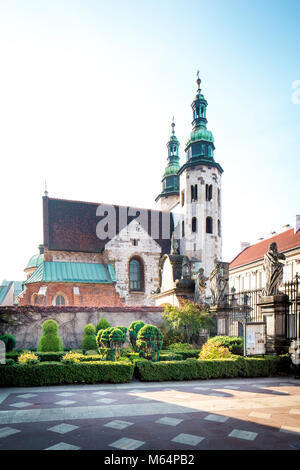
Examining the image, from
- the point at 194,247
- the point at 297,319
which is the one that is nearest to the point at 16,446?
the point at 297,319

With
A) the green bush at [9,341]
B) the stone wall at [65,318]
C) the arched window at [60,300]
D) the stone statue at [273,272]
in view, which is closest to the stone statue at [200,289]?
the stone wall at [65,318]

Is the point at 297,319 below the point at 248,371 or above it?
above

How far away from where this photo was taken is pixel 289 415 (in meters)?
6.78

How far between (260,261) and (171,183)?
19233mm

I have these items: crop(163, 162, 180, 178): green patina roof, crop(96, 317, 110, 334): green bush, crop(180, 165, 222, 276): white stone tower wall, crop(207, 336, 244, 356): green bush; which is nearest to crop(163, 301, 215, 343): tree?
crop(207, 336, 244, 356): green bush

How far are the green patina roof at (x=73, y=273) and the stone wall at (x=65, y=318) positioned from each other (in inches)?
485

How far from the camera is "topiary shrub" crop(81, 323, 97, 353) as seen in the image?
16.8 meters

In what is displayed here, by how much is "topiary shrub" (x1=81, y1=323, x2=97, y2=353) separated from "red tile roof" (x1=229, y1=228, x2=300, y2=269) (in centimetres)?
2256

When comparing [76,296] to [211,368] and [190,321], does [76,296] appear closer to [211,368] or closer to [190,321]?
[190,321]

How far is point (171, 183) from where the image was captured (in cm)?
5172

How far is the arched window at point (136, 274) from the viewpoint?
36188 mm

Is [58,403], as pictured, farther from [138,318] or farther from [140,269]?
[140,269]

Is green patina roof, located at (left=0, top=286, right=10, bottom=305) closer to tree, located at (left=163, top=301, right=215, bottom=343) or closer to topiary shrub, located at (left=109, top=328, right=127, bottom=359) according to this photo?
tree, located at (left=163, top=301, right=215, bottom=343)
